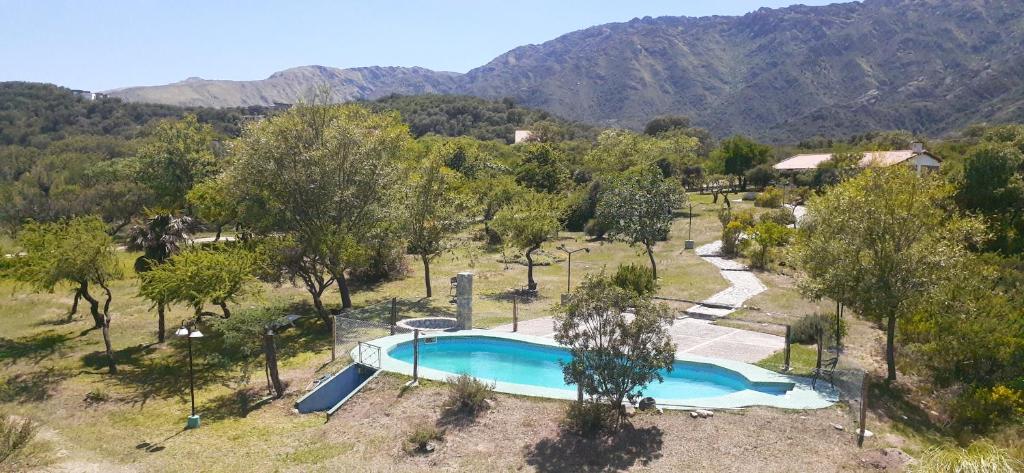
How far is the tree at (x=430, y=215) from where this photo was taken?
26859 millimetres

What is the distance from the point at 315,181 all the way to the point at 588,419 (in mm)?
14692

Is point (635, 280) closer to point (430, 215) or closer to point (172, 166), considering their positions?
point (430, 215)

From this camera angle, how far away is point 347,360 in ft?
59.3

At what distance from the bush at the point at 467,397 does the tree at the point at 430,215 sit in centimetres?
1308

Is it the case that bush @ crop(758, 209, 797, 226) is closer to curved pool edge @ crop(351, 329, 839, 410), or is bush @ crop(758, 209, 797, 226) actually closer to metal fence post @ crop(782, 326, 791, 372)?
metal fence post @ crop(782, 326, 791, 372)

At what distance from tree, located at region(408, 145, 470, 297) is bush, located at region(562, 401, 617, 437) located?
592 inches

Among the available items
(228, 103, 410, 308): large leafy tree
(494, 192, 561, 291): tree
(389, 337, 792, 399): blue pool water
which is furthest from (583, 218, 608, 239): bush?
(389, 337, 792, 399): blue pool water

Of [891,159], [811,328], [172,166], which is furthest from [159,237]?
[891,159]

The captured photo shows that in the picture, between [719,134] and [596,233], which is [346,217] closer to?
[596,233]

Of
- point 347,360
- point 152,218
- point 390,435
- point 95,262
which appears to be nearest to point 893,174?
point 390,435

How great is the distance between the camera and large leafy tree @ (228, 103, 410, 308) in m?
22.5

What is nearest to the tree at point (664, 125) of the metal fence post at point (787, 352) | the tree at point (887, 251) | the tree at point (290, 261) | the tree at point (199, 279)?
the tree at point (290, 261)

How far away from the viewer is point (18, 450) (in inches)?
459

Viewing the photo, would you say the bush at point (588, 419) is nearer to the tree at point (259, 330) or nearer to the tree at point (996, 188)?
the tree at point (259, 330)
